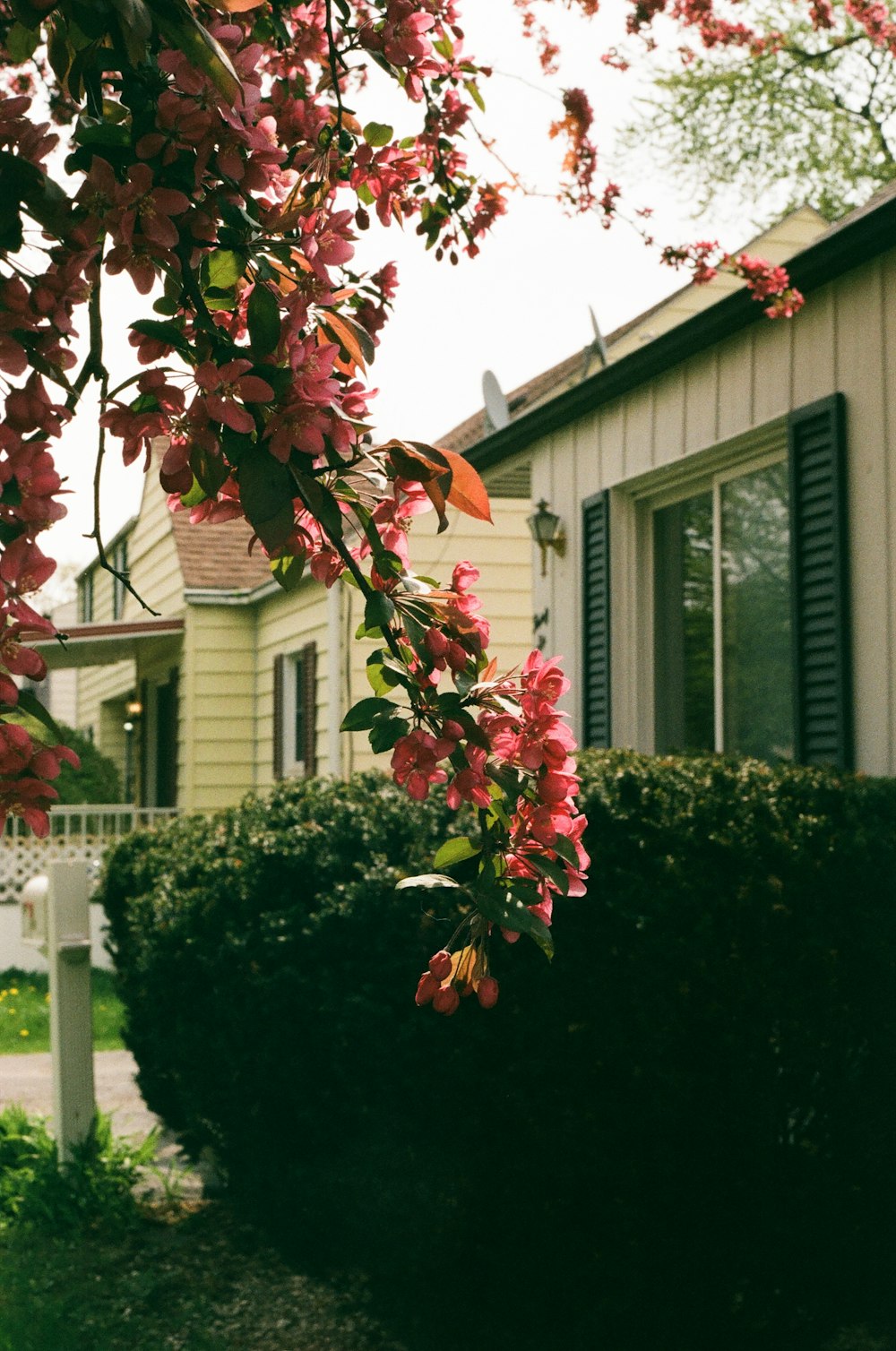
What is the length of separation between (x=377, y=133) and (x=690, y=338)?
15.4ft

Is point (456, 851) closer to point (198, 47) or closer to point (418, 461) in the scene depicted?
point (418, 461)

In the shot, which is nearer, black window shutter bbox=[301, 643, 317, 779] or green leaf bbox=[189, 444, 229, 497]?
green leaf bbox=[189, 444, 229, 497]

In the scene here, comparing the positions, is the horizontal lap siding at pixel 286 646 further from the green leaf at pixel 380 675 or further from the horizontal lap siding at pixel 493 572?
the green leaf at pixel 380 675

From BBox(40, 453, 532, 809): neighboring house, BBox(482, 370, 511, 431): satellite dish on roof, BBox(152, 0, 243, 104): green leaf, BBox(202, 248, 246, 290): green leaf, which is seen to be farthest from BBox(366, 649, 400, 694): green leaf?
BBox(482, 370, 511, 431): satellite dish on roof

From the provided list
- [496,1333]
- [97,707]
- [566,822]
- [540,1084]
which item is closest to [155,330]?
[566,822]

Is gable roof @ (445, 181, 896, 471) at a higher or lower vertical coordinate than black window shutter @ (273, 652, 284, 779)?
higher

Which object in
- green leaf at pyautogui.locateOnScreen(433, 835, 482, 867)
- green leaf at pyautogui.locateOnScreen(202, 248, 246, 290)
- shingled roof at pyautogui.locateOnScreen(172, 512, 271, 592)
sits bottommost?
green leaf at pyautogui.locateOnScreen(433, 835, 482, 867)

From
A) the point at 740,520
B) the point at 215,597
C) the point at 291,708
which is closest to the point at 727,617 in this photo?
the point at 740,520

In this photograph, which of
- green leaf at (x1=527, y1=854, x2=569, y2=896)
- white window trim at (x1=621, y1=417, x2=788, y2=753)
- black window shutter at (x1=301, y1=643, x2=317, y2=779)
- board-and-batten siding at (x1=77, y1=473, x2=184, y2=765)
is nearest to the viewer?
green leaf at (x1=527, y1=854, x2=569, y2=896)

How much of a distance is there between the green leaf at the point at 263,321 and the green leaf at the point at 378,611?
0.31m

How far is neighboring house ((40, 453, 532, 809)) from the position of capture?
12266 millimetres

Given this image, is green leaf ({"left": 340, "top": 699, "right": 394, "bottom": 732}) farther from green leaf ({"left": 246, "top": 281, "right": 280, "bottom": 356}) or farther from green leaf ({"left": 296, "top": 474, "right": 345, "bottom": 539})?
green leaf ({"left": 246, "top": 281, "right": 280, "bottom": 356})

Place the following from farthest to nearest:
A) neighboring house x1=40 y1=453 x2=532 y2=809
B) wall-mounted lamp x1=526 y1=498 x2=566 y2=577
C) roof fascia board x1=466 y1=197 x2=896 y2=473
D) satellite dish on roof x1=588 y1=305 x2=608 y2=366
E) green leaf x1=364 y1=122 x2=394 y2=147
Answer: satellite dish on roof x1=588 y1=305 x2=608 y2=366 → neighboring house x1=40 y1=453 x2=532 y2=809 → wall-mounted lamp x1=526 y1=498 x2=566 y2=577 → roof fascia board x1=466 y1=197 x2=896 y2=473 → green leaf x1=364 y1=122 x2=394 y2=147

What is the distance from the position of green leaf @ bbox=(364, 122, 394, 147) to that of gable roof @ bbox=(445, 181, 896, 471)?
3.38 metres
